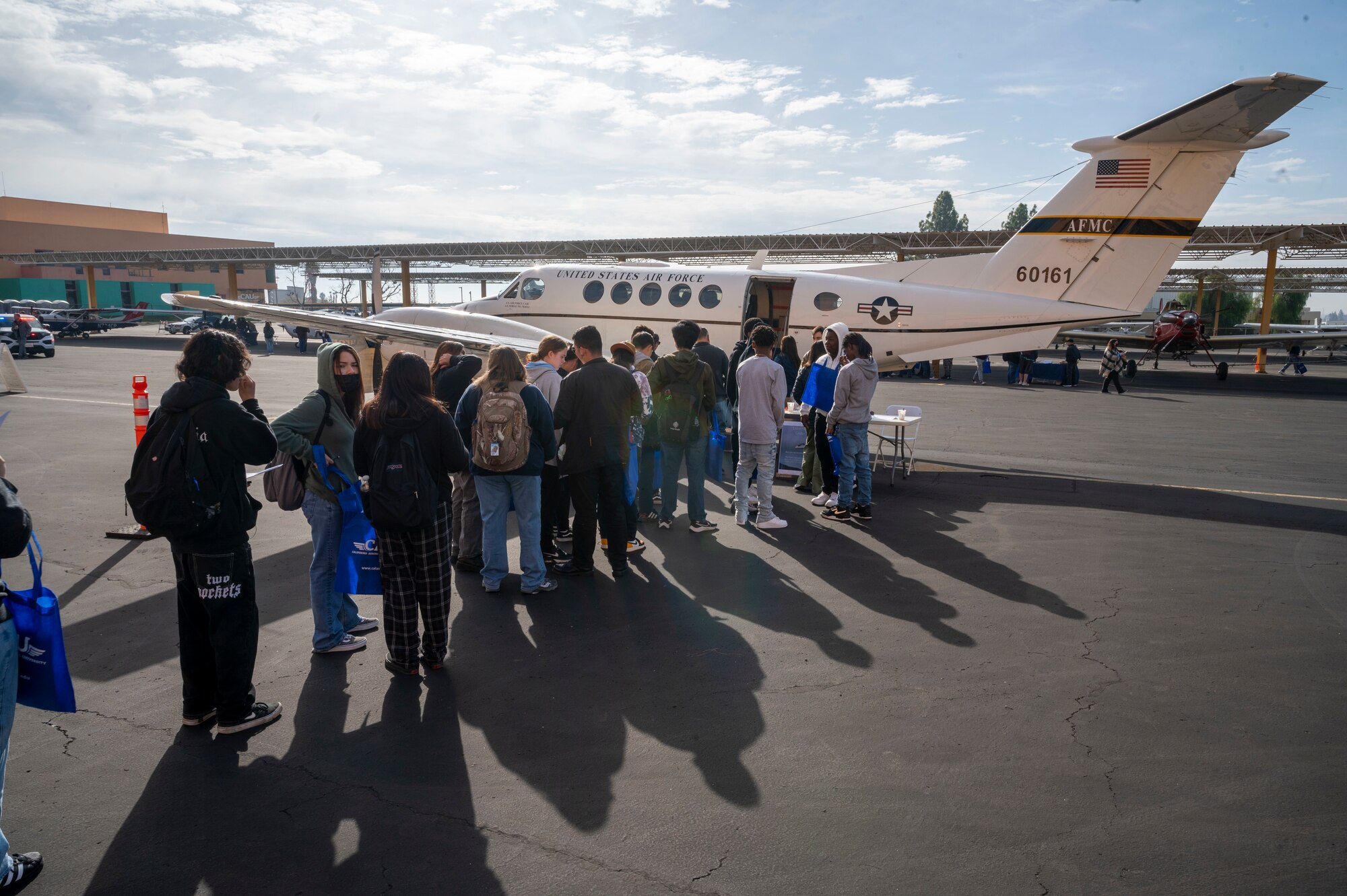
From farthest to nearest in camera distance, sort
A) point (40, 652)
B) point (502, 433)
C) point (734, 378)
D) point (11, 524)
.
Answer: point (734, 378) → point (502, 433) → point (40, 652) → point (11, 524)

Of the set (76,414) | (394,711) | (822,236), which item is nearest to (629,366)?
(394,711)

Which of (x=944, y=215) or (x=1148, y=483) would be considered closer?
(x=1148, y=483)

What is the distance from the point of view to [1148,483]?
405 inches

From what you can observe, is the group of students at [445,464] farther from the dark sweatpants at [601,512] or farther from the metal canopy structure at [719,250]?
the metal canopy structure at [719,250]

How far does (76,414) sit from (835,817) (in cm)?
1746

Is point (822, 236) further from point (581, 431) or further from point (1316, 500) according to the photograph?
point (581, 431)

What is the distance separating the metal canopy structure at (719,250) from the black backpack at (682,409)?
87.9 feet

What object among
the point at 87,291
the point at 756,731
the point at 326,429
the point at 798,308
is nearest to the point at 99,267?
the point at 87,291

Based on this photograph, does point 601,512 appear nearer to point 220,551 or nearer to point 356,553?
point 356,553

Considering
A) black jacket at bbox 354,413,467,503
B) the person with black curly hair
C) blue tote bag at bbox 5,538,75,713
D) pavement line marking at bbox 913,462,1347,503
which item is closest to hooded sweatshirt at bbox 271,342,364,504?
black jacket at bbox 354,413,467,503

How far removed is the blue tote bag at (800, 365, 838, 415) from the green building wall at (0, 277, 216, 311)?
6874 cm

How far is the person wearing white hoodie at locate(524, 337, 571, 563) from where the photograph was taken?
22.3 ft

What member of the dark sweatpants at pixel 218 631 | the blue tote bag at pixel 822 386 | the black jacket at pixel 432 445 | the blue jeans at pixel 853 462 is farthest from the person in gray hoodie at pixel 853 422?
the dark sweatpants at pixel 218 631

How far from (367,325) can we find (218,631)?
8425mm
